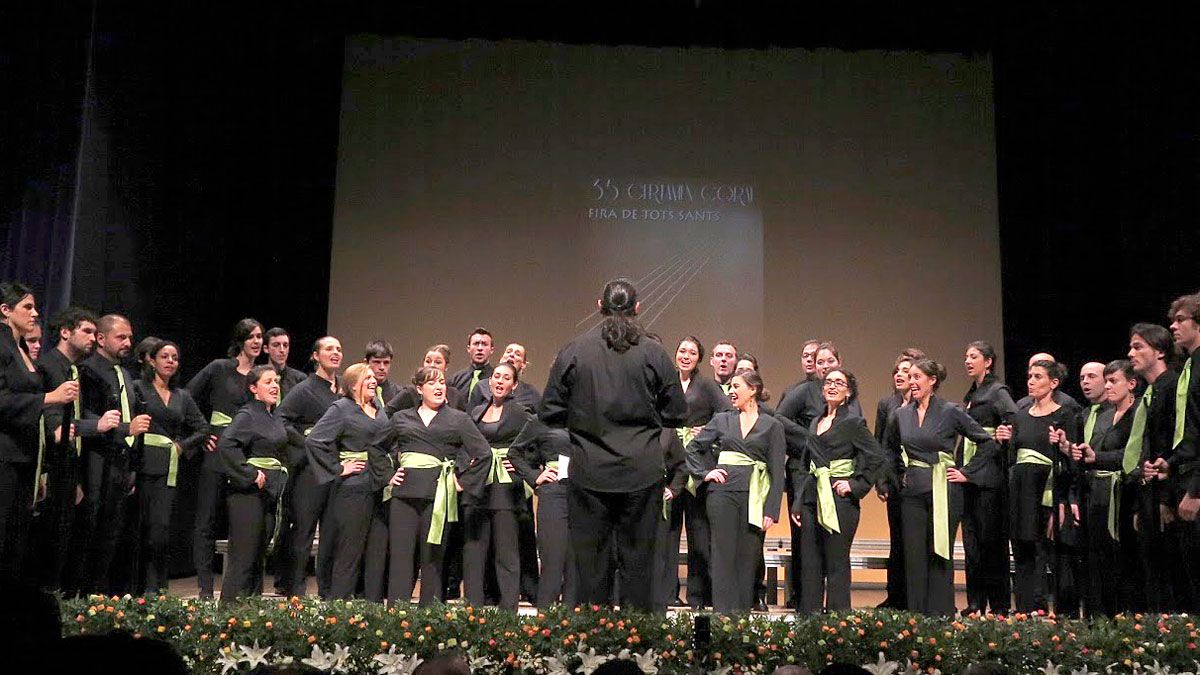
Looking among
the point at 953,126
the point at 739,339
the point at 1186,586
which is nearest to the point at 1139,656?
the point at 1186,586

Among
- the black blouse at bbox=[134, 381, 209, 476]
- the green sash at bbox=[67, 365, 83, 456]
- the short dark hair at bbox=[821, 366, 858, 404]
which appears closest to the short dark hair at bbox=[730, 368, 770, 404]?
the short dark hair at bbox=[821, 366, 858, 404]

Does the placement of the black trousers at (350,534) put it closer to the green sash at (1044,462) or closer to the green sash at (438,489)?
the green sash at (438,489)

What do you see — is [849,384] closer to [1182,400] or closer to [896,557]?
[896,557]

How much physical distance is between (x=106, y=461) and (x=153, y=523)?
0.80 metres

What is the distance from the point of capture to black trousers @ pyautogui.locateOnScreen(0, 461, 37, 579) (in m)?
5.40

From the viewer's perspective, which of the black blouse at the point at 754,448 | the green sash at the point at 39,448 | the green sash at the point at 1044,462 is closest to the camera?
the green sash at the point at 39,448

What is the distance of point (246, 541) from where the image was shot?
6543 millimetres

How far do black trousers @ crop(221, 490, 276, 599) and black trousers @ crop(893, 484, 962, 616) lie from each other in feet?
12.5

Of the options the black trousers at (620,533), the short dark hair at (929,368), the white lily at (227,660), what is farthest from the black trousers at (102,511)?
the short dark hair at (929,368)

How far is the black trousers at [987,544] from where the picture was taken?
7.03 m

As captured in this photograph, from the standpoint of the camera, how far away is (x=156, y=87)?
8430 millimetres

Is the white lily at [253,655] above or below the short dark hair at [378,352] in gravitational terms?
below

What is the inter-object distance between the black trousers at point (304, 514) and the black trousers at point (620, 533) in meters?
3.02

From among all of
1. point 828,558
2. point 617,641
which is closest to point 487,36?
point 828,558
